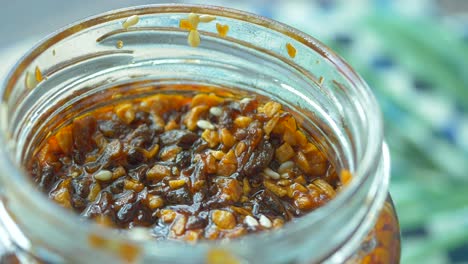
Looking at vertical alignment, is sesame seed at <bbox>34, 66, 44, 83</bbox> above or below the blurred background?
below

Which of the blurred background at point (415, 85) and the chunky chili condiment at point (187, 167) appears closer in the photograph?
the chunky chili condiment at point (187, 167)

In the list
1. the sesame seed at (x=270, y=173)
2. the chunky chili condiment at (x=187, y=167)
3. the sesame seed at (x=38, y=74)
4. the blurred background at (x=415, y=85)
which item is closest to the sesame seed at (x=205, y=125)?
the chunky chili condiment at (x=187, y=167)

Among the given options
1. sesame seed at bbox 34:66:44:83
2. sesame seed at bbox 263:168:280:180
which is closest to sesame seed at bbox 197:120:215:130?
sesame seed at bbox 263:168:280:180

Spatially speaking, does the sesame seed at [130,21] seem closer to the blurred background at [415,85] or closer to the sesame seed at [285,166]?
the sesame seed at [285,166]

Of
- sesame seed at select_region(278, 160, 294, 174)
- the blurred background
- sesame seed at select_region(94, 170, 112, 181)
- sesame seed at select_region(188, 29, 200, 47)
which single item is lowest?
sesame seed at select_region(94, 170, 112, 181)

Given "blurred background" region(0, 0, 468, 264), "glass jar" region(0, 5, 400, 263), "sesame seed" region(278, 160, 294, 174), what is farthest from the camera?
"blurred background" region(0, 0, 468, 264)

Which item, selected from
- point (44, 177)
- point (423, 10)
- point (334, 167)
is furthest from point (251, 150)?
point (423, 10)

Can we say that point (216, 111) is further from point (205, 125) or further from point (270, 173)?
point (270, 173)

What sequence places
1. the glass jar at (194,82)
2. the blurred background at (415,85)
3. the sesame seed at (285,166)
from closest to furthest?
1. the glass jar at (194,82)
2. the sesame seed at (285,166)
3. the blurred background at (415,85)

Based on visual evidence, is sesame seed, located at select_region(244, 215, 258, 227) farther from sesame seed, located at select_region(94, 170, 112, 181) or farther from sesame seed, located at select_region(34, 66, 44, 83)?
sesame seed, located at select_region(34, 66, 44, 83)
